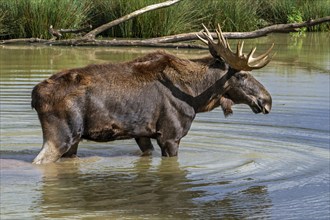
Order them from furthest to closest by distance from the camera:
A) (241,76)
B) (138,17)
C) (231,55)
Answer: (138,17), (241,76), (231,55)

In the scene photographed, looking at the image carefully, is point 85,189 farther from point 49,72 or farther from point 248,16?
point 248,16

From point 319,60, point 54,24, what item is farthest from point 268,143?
point 54,24

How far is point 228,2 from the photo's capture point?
29.0m

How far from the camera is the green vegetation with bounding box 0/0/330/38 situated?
2512 cm

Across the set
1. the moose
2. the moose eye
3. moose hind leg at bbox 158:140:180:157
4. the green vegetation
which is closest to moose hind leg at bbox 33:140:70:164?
the moose

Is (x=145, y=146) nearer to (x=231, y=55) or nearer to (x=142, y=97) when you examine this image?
(x=142, y=97)

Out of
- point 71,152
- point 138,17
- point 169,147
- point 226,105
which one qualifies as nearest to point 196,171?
point 169,147

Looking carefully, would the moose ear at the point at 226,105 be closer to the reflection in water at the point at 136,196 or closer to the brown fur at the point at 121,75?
the brown fur at the point at 121,75

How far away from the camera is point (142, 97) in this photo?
11.5 metres

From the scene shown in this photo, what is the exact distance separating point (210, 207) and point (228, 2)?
20.0 metres

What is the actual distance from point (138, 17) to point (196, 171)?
15520 mm

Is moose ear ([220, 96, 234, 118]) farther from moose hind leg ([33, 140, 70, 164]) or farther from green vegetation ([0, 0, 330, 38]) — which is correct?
green vegetation ([0, 0, 330, 38])

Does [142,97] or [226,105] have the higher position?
[142,97]

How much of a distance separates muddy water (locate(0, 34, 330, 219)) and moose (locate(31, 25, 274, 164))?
377mm
